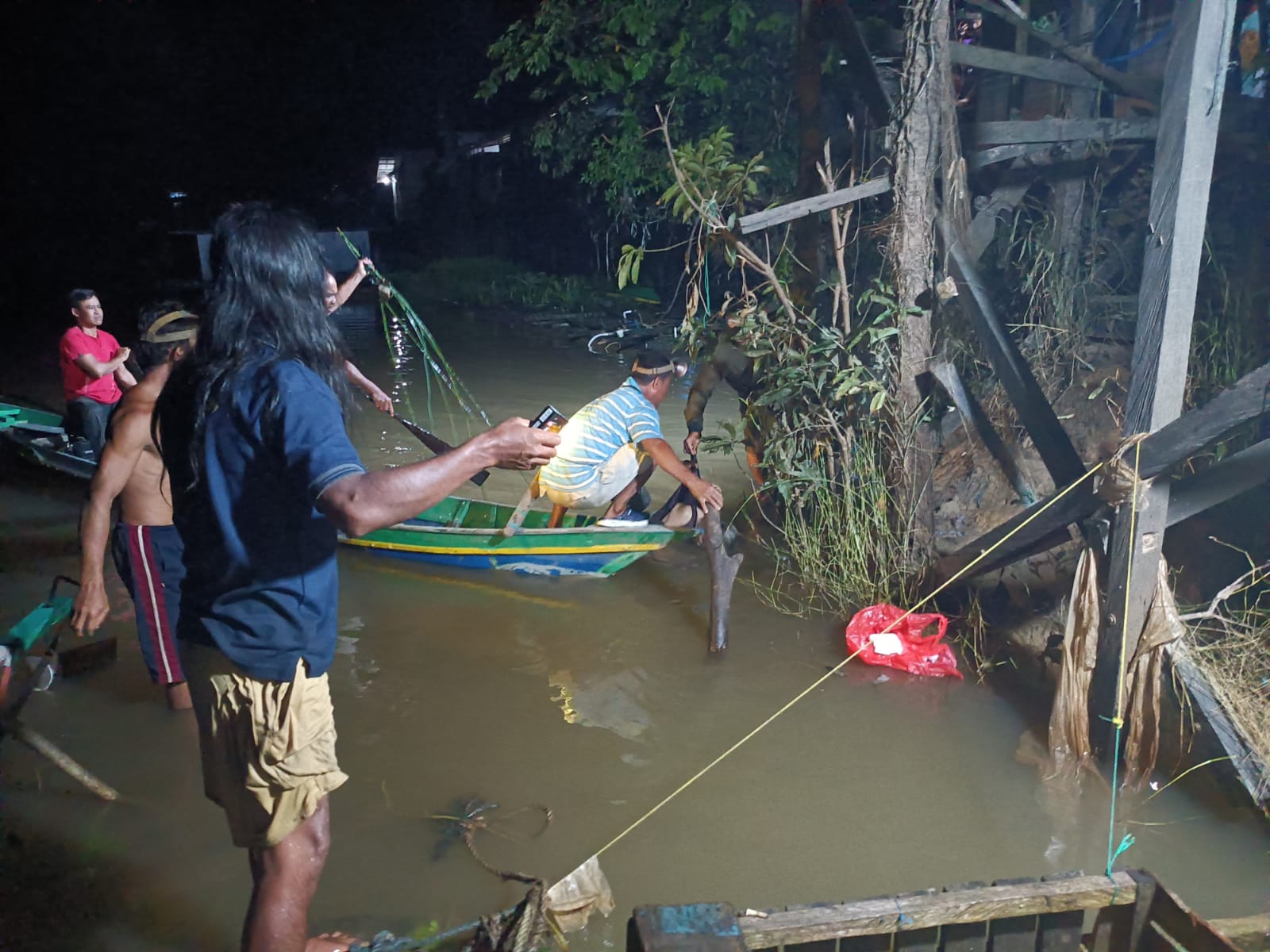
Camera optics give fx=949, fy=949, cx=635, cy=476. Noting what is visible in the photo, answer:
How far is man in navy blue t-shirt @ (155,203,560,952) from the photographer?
2.16 metres

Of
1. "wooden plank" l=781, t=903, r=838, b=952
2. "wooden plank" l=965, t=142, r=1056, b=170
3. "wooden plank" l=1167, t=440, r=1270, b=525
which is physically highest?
"wooden plank" l=965, t=142, r=1056, b=170

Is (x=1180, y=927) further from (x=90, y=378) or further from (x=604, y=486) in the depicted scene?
(x=90, y=378)

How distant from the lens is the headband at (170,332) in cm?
371

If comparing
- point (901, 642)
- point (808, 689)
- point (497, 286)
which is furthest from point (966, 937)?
point (497, 286)

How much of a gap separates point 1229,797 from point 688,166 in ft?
14.9

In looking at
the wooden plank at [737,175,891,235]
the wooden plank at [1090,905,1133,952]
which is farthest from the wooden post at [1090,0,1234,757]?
the wooden plank at [737,175,891,235]

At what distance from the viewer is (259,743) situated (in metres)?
2.36

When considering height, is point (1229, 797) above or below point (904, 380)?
below

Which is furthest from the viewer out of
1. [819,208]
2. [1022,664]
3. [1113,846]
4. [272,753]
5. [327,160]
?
[327,160]

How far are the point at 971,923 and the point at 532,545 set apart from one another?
4133 millimetres

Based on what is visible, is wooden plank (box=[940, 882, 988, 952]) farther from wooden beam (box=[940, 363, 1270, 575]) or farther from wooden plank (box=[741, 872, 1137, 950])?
wooden beam (box=[940, 363, 1270, 575])

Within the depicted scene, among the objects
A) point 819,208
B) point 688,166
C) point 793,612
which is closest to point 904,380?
point 819,208

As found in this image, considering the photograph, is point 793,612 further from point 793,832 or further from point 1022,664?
point 793,832

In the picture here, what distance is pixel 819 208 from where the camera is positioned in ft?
18.1
